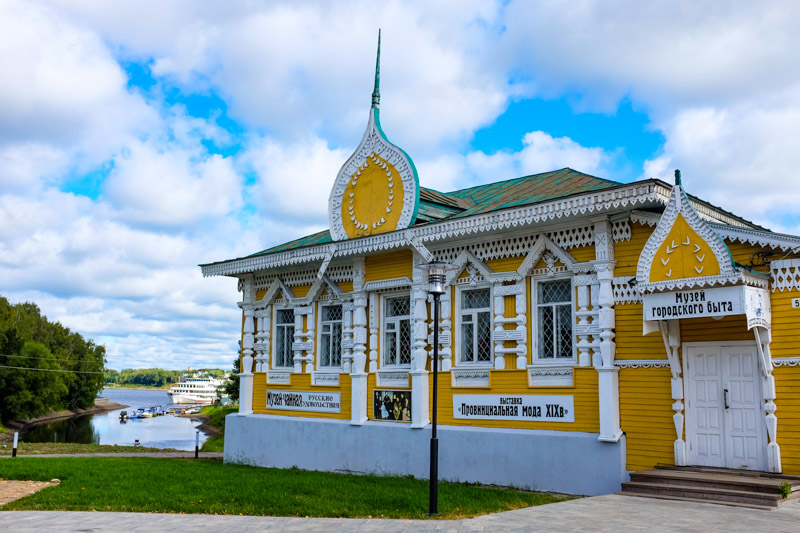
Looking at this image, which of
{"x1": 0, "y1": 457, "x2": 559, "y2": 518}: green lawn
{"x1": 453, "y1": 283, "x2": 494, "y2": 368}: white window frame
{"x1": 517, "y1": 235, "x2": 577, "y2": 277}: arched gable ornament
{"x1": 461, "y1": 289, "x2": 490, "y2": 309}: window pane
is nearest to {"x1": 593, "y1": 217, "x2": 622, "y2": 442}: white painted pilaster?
{"x1": 517, "y1": 235, "x2": 577, "y2": 277}: arched gable ornament

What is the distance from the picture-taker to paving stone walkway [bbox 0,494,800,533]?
8141 mm

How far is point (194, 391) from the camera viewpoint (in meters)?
172

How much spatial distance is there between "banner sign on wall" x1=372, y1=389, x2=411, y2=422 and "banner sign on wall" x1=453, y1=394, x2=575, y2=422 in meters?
1.23

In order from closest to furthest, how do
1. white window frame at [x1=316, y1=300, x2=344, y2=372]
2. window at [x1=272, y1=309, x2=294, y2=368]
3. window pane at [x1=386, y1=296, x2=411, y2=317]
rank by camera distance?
window pane at [x1=386, y1=296, x2=411, y2=317] < white window frame at [x1=316, y1=300, x2=344, y2=372] < window at [x1=272, y1=309, x2=294, y2=368]

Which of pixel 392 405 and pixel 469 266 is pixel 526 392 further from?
pixel 392 405

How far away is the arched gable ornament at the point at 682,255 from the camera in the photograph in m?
9.93

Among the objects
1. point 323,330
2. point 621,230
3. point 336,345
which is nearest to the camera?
point 621,230

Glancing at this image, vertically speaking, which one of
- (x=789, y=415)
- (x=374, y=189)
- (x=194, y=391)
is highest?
(x=374, y=189)

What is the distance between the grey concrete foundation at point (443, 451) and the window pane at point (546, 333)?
1.40 m

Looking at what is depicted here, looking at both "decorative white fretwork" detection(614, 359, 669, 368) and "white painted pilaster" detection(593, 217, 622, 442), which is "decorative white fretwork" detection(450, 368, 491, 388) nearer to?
"white painted pilaster" detection(593, 217, 622, 442)

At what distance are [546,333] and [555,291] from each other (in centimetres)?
76

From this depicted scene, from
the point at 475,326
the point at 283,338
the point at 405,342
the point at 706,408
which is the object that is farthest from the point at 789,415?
the point at 283,338

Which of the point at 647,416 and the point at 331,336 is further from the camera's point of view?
the point at 331,336

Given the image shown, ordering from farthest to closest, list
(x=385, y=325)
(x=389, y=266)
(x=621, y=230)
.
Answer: (x=385, y=325), (x=389, y=266), (x=621, y=230)
